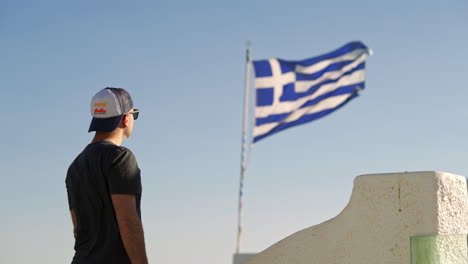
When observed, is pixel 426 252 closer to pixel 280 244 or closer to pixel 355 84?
pixel 280 244

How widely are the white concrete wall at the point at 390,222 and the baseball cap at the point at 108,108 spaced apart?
141cm

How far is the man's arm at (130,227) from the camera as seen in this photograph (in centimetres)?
253

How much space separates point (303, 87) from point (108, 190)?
9.74 meters

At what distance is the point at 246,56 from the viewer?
13.2 m

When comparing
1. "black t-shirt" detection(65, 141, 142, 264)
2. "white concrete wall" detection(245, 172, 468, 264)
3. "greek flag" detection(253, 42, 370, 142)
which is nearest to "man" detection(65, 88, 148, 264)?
"black t-shirt" detection(65, 141, 142, 264)

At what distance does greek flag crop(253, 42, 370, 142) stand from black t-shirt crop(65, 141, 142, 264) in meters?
8.97

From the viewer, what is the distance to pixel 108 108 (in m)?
2.84

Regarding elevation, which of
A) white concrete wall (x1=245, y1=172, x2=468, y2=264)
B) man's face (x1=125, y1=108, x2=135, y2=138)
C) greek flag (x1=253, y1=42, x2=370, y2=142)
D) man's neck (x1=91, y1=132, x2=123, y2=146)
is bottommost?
white concrete wall (x1=245, y1=172, x2=468, y2=264)

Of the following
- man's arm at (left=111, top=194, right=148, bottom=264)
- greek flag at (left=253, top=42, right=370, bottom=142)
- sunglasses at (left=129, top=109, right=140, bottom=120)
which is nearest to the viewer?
man's arm at (left=111, top=194, right=148, bottom=264)

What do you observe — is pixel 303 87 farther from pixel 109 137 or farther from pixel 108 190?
pixel 108 190

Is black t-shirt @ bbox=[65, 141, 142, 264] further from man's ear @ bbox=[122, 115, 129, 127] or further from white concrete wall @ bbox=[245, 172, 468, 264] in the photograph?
white concrete wall @ bbox=[245, 172, 468, 264]

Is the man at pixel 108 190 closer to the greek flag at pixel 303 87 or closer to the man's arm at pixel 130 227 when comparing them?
the man's arm at pixel 130 227

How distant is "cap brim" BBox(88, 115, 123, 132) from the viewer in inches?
110

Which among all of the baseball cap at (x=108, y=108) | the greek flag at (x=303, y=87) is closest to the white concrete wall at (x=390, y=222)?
the baseball cap at (x=108, y=108)
